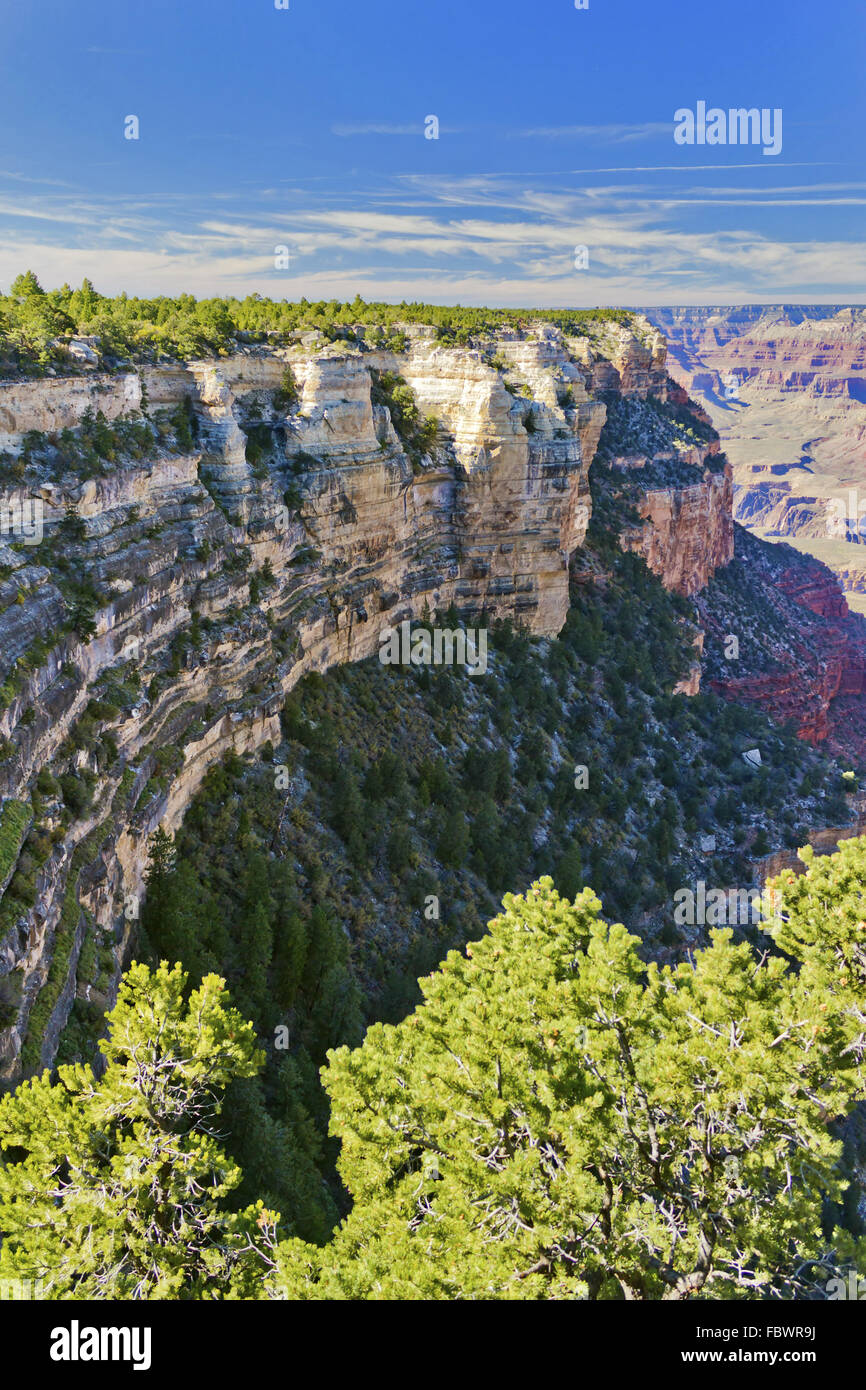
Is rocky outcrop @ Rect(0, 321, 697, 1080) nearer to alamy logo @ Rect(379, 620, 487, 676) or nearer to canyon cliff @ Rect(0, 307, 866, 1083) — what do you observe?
canyon cliff @ Rect(0, 307, 866, 1083)

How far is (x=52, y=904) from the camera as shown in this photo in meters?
18.7

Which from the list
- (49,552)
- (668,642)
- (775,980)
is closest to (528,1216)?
(775,980)

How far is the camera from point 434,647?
172 feet

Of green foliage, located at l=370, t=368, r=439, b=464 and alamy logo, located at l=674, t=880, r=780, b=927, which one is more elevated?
green foliage, located at l=370, t=368, r=439, b=464

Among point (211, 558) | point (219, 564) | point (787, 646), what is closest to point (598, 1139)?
point (211, 558)

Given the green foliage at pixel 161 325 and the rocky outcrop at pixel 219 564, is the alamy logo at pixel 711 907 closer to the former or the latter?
the rocky outcrop at pixel 219 564
